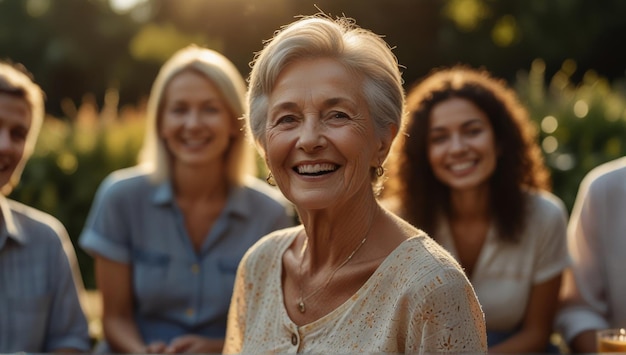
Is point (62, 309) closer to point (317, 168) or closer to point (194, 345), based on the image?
point (194, 345)

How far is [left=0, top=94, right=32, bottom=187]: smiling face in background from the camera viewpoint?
10.7 feet

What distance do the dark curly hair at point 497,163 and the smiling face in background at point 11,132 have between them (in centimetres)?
162

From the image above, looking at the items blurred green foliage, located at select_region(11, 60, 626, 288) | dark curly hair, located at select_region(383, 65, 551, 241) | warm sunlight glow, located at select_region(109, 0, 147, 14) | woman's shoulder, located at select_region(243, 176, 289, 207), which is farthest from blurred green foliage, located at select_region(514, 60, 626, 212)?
warm sunlight glow, located at select_region(109, 0, 147, 14)

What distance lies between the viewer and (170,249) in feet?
12.5

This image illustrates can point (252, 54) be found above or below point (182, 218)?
above

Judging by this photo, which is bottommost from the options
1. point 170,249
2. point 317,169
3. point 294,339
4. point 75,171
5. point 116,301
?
point 116,301

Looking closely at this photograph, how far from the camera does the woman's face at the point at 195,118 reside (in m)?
3.83

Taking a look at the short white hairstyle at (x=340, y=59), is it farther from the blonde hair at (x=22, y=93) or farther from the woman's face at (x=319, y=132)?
the blonde hair at (x=22, y=93)

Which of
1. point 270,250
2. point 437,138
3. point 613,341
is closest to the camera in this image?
point 613,341

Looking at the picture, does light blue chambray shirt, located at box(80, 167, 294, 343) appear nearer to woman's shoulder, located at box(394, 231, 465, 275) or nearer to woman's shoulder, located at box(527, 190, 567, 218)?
woman's shoulder, located at box(527, 190, 567, 218)

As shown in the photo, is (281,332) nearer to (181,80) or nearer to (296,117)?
(296,117)

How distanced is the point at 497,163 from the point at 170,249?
61.3 inches

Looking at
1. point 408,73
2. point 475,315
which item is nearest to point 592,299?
point 475,315

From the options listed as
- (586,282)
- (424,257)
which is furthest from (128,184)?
(424,257)
